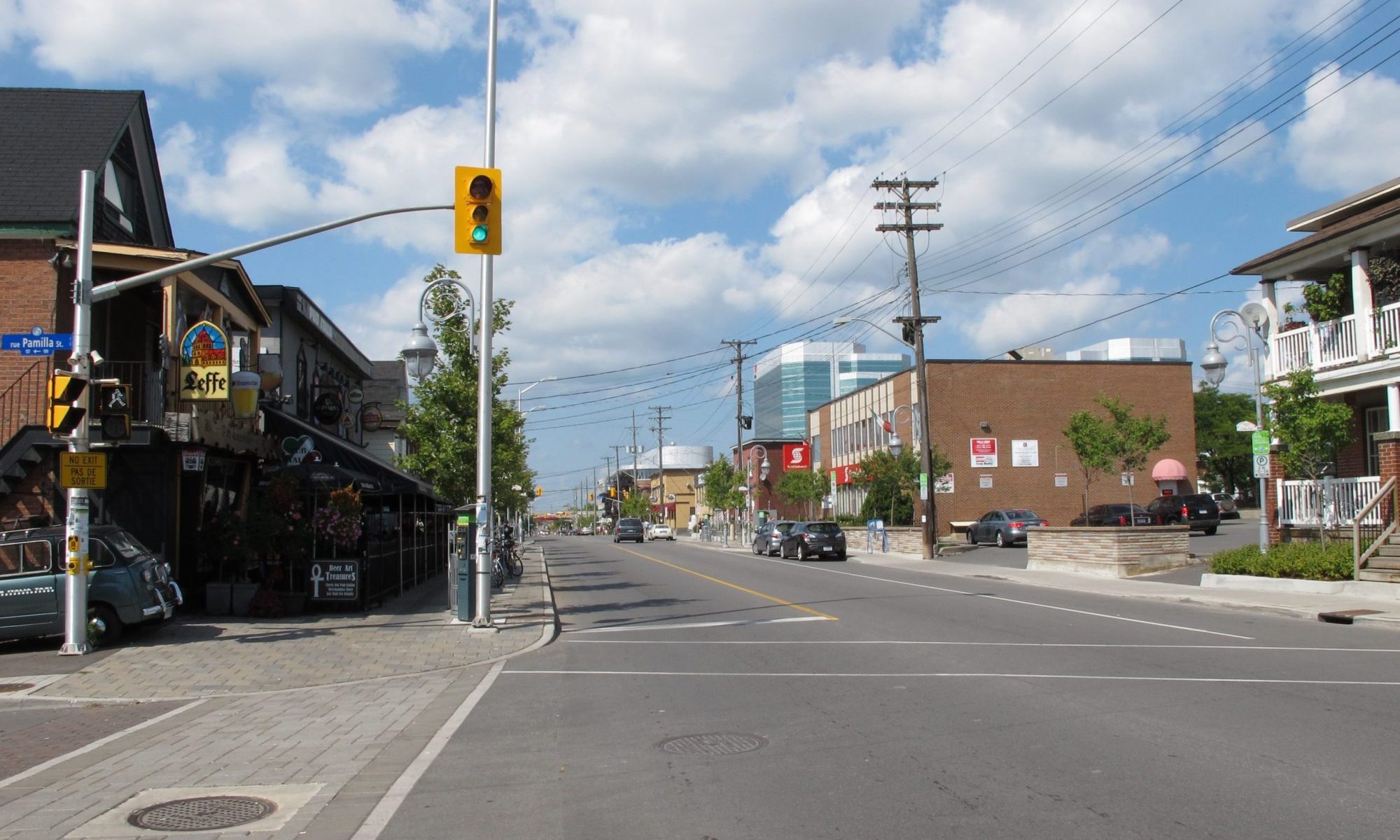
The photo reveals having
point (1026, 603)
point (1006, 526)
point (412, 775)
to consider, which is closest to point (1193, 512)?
point (1006, 526)

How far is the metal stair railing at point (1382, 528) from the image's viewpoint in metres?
19.6

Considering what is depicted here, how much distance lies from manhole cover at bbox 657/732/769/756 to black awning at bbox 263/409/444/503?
529 inches

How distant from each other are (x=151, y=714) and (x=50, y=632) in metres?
5.10

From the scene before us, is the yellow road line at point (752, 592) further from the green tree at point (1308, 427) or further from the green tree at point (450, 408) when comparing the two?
the green tree at point (1308, 427)

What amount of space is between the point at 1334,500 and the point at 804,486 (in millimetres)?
41370

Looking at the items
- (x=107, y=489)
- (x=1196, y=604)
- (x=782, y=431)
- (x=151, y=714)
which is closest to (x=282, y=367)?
(x=107, y=489)

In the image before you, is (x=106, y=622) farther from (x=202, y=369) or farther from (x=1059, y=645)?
(x=1059, y=645)

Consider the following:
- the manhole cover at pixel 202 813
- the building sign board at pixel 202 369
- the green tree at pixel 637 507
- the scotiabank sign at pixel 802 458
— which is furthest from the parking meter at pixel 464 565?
the green tree at pixel 637 507

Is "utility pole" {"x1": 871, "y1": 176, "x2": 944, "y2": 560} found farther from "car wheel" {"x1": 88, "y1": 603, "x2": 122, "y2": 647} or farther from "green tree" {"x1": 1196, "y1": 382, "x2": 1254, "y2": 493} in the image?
"green tree" {"x1": 1196, "y1": 382, "x2": 1254, "y2": 493}

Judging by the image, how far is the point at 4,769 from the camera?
7.84m

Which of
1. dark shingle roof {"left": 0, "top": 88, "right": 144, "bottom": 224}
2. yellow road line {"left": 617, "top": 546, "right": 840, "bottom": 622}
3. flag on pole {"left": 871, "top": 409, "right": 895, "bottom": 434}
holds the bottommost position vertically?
yellow road line {"left": 617, "top": 546, "right": 840, "bottom": 622}

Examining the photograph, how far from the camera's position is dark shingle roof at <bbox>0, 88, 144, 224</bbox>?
17.0 metres

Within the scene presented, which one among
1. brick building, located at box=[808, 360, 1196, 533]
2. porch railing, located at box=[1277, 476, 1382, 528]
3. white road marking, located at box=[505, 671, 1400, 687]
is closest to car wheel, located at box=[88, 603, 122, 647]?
white road marking, located at box=[505, 671, 1400, 687]

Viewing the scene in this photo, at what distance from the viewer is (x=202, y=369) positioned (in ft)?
56.0
